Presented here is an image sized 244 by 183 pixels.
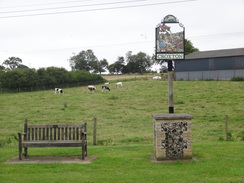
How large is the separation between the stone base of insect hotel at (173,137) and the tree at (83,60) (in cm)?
11525

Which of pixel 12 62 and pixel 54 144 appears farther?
pixel 12 62

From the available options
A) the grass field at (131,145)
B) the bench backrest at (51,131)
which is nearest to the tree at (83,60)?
the grass field at (131,145)

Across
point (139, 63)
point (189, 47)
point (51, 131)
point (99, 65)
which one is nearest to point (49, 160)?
point (51, 131)

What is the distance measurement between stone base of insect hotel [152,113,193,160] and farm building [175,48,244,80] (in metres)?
49.0

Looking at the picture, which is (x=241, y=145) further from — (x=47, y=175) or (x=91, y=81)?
(x=91, y=81)

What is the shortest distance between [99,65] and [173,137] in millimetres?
116088

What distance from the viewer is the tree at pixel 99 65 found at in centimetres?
12369

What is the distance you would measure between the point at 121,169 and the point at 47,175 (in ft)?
6.33

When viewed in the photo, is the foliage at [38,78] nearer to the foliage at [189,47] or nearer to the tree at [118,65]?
the foliage at [189,47]

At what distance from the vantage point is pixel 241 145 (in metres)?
11.9

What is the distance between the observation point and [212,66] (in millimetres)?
58781

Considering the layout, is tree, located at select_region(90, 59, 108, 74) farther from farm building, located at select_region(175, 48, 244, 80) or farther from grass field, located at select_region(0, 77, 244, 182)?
grass field, located at select_region(0, 77, 244, 182)

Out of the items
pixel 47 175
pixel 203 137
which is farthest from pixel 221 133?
pixel 47 175

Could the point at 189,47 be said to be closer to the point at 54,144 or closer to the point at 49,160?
the point at 54,144
